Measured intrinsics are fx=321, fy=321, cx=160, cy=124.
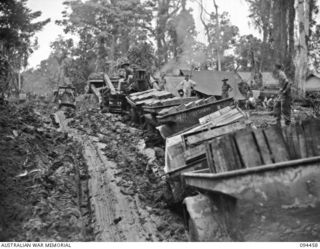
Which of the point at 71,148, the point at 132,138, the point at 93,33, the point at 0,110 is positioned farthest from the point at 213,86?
the point at 0,110

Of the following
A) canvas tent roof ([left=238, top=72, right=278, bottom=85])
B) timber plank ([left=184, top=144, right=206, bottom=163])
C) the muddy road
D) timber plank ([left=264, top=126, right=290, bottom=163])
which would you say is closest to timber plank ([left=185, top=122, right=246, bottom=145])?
timber plank ([left=184, top=144, right=206, bottom=163])

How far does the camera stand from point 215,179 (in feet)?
10.2

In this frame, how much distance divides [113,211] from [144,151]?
7.31ft

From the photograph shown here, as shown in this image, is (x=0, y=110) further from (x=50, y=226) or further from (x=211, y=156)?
(x=211, y=156)

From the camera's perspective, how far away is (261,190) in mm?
3004

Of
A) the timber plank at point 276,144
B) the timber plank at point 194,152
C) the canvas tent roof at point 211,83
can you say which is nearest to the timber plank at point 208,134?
the timber plank at point 194,152

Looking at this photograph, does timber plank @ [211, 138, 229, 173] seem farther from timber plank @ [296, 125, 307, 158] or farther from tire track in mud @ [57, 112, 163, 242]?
tire track in mud @ [57, 112, 163, 242]

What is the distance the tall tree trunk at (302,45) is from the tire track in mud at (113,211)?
27.6ft

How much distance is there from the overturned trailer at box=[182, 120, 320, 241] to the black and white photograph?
0.04ft

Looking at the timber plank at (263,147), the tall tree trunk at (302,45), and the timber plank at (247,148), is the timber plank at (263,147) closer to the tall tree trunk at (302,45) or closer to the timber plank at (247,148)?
the timber plank at (247,148)

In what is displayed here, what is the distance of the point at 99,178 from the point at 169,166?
1.79 metres

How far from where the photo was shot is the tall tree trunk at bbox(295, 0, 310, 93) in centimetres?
1173

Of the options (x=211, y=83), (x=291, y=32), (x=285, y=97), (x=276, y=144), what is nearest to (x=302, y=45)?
(x=291, y=32)

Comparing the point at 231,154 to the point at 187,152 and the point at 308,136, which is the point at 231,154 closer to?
the point at 308,136
